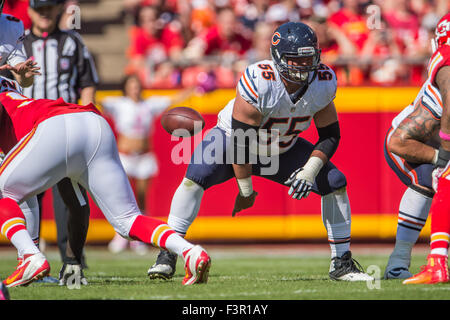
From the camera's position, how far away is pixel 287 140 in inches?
196

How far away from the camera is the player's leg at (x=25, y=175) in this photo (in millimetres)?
3955

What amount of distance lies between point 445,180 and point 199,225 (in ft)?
15.9

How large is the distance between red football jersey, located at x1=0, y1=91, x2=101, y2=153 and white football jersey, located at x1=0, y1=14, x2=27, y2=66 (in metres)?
0.65

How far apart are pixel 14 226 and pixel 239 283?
1.55 meters

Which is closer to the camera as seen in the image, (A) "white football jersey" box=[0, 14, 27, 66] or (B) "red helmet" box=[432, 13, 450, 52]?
(B) "red helmet" box=[432, 13, 450, 52]

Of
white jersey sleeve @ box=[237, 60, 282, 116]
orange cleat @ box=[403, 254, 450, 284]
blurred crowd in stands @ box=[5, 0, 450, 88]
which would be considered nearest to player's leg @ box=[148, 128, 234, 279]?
white jersey sleeve @ box=[237, 60, 282, 116]

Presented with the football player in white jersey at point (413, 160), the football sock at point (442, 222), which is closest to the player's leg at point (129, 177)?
the football player in white jersey at point (413, 160)

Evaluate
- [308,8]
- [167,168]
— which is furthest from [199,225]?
[308,8]

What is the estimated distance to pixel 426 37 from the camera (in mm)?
10203

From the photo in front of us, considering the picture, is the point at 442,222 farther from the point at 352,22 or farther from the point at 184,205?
the point at 352,22

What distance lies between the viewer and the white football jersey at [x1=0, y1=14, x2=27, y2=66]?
15.7 ft

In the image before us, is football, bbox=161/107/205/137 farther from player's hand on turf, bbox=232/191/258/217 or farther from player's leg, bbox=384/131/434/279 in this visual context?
player's leg, bbox=384/131/434/279

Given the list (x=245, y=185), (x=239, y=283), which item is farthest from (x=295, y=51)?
(x=239, y=283)
